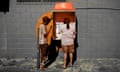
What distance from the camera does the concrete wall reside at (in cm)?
1125

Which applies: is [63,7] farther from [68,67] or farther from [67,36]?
[68,67]

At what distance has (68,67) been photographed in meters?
10.3

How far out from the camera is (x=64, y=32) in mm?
9984

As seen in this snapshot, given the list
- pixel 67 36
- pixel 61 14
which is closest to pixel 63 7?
pixel 61 14

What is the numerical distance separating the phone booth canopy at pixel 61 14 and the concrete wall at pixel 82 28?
1.78 feet

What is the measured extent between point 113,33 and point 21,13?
12.1ft

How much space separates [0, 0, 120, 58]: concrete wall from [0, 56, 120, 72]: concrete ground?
357 millimetres

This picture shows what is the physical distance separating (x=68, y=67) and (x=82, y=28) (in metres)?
1.86

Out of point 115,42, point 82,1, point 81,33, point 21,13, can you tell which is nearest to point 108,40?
point 115,42

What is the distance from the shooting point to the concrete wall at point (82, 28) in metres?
11.2

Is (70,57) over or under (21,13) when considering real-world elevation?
under

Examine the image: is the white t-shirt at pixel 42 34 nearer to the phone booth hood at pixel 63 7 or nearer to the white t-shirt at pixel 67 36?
the white t-shirt at pixel 67 36

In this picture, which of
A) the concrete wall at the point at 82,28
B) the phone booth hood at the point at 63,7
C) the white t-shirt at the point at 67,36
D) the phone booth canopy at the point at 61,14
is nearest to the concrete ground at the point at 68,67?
the concrete wall at the point at 82,28

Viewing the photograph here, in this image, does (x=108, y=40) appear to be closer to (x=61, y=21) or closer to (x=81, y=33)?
(x=81, y=33)
